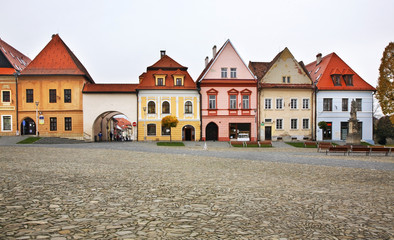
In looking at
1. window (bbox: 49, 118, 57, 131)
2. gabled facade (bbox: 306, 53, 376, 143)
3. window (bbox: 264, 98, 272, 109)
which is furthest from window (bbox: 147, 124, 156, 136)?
gabled facade (bbox: 306, 53, 376, 143)

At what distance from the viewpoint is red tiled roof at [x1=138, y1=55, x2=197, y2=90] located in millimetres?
40562

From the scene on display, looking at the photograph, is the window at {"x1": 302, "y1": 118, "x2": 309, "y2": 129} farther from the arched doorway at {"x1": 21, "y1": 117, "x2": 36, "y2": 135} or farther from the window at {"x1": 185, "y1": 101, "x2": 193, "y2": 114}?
the arched doorway at {"x1": 21, "y1": 117, "x2": 36, "y2": 135}

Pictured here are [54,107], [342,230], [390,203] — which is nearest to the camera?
[342,230]

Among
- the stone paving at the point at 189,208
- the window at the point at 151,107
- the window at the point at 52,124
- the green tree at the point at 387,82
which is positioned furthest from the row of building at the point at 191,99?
the stone paving at the point at 189,208

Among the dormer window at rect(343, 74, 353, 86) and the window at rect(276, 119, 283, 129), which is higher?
the dormer window at rect(343, 74, 353, 86)

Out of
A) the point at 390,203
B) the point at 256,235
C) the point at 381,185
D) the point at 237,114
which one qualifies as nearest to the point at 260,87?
the point at 237,114

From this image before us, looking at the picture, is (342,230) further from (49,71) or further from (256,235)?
(49,71)

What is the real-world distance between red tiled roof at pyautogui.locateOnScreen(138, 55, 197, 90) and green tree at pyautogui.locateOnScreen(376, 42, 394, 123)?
2245cm

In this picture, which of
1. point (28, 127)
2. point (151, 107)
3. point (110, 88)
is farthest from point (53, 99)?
point (151, 107)

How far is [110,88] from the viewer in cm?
4016

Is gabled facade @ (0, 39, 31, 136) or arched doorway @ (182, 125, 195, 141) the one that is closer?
gabled facade @ (0, 39, 31, 136)

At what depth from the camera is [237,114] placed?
41.6 m

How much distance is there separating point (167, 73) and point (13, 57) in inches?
887

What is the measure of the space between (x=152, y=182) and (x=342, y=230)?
18.5ft
